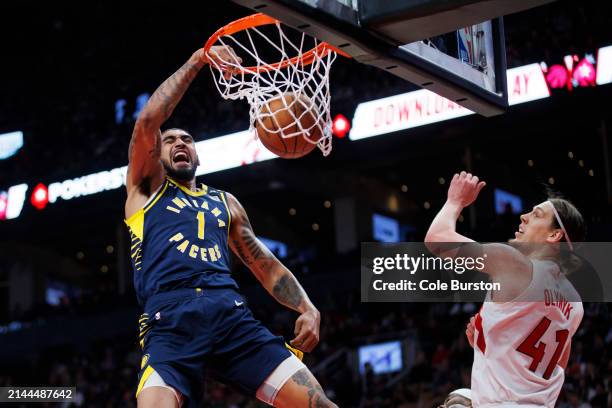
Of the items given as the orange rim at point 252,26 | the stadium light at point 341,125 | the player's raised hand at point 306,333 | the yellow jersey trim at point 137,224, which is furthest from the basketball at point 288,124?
the stadium light at point 341,125

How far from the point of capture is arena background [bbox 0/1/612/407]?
14023 mm

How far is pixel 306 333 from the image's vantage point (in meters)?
4.73

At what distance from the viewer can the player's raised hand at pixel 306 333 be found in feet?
15.5

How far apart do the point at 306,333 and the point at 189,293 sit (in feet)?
2.03

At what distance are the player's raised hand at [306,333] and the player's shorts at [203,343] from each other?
8 cm

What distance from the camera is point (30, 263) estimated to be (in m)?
25.0

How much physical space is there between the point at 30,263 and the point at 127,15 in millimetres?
7147

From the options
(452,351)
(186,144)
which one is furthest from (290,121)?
(452,351)

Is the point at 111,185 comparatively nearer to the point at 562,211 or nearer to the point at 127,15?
the point at 127,15

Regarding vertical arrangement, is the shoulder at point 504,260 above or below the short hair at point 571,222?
below

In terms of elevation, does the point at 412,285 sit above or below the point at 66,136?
below

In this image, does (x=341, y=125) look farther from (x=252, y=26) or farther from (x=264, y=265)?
→ (x=264, y=265)

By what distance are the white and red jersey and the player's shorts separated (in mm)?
1055

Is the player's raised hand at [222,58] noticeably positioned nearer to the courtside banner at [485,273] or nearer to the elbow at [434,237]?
the courtside banner at [485,273]
